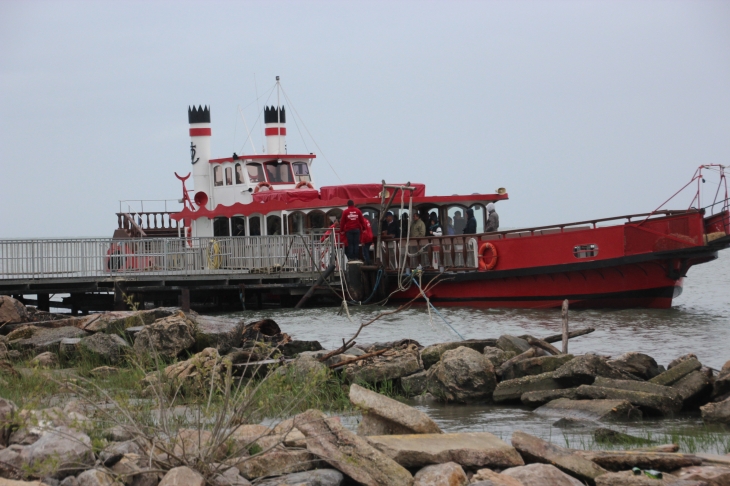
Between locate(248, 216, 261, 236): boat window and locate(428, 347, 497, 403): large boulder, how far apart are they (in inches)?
532

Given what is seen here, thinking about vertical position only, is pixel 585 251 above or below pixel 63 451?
above

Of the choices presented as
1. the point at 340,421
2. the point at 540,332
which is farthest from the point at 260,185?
the point at 340,421

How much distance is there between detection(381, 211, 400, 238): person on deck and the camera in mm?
21428

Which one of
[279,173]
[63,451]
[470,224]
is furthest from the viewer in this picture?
[279,173]

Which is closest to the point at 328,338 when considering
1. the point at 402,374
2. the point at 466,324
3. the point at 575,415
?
the point at 466,324

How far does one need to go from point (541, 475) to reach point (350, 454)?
1202 mm

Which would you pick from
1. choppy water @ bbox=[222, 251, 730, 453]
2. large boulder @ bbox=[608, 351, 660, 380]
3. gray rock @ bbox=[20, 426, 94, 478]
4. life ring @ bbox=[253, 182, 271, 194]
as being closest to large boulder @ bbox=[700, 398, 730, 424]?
choppy water @ bbox=[222, 251, 730, 453]

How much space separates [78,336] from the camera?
11875 mm

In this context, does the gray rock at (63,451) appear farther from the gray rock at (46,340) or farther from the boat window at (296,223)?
the boat window at (296,223)

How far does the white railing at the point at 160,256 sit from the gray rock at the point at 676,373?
11.5m

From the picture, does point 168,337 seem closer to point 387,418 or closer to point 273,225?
point 387,418

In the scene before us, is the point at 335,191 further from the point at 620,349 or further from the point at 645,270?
the point at 620,349

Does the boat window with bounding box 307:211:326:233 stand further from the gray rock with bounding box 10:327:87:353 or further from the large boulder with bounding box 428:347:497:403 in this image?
the large boulder with bounding box 428:347:497:403

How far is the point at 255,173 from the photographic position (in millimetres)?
24453
